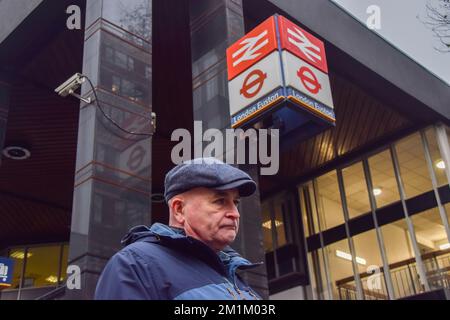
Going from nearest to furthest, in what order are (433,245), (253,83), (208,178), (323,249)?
(208,178) → (253,83) → (433,245) → (323,249)

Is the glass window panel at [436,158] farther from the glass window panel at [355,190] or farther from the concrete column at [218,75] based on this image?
the concrete column at [218,75]

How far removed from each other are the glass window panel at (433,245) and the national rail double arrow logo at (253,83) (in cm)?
799

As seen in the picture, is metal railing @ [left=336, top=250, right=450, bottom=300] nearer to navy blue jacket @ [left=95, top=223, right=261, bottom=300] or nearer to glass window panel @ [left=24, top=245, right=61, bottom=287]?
glass window panel @ [left=24, top=245, right=61, bottom=287]

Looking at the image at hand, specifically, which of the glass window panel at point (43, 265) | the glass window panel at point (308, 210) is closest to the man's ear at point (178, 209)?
the glass window panel at point (308, 210)

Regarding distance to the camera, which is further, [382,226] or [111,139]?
[382,226]

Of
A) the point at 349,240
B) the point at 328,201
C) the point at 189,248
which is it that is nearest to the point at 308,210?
the point at 328,201

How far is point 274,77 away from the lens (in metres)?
7.96

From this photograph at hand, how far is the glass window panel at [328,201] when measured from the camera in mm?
16688

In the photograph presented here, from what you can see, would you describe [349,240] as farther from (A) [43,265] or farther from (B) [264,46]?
(A) [43,265]

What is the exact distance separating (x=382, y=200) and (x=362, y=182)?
908mm

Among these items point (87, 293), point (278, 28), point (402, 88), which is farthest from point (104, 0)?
point (402, 88)

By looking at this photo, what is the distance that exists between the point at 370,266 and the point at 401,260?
0.87 metres

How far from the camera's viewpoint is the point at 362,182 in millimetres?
16406

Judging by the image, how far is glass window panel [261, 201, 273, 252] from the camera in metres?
17.8
